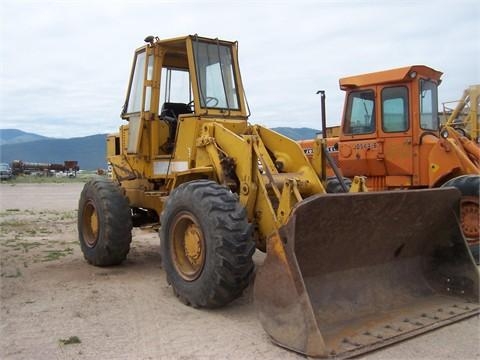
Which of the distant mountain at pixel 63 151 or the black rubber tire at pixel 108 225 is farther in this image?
the distant mountain at pixel 63 151

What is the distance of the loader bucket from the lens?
416 cm

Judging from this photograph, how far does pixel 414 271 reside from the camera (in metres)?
5.48

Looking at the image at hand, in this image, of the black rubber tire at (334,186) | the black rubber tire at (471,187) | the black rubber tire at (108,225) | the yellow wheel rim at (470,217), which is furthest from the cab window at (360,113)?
the black rubber tire at (108,225)

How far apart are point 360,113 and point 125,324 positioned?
19.5 feet

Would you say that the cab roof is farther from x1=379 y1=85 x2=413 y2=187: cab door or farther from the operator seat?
the operator seat

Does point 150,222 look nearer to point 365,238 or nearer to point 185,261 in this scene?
point 185,261

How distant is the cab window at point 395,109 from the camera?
8688 mm

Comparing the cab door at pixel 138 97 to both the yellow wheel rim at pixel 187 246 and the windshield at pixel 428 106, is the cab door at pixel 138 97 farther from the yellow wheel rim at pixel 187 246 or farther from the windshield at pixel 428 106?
the windshield at pixel 428 106

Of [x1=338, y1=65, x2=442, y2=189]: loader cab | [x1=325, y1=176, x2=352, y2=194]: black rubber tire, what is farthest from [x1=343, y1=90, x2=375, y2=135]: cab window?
[x1=325, y1=176, x2=352, y2=194]: black rubber tire

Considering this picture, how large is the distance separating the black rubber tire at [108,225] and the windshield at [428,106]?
16.2 feet

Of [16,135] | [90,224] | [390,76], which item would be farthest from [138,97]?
[16,135]

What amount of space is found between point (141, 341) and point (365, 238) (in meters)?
2.21

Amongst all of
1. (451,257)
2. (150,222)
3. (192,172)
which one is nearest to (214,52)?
(192,172)

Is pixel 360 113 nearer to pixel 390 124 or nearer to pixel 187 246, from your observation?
pixel 390 124
